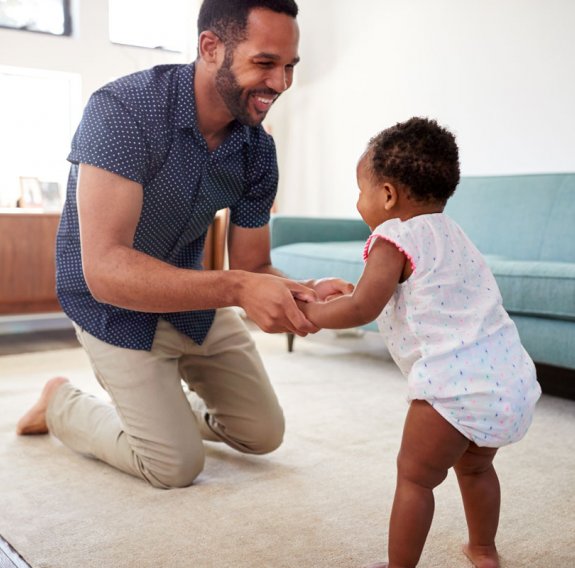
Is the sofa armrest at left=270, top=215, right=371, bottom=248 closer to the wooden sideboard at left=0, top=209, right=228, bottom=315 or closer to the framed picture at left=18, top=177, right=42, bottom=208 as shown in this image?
the wooden sideboard at left=0, top=209, right=228, bottom=315

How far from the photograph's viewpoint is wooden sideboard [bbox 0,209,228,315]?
345 cm

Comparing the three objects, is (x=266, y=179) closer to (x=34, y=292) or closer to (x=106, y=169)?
(x=106, y=169)

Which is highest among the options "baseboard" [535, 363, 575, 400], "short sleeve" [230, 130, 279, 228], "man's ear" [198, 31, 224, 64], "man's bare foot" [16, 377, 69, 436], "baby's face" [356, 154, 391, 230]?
"man's ear" [198, 31, 224, 64]

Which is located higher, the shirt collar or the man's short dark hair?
the man's short dark hair

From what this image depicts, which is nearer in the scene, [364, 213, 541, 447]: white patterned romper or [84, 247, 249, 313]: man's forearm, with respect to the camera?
[364, 213, 541, 447]: white patterned romper

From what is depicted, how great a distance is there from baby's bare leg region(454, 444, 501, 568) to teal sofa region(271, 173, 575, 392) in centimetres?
123

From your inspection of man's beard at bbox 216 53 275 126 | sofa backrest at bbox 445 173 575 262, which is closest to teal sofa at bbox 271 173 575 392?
sofa backrest at bbox 445 173 575 262

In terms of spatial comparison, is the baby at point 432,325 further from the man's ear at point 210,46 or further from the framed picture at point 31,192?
the framed picture at point 31,192

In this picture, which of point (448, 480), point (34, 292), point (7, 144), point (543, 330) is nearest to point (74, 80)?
point (7, 144)

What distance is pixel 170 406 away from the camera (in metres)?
1.77

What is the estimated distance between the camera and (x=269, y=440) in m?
1.91

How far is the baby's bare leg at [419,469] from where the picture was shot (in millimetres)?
1190

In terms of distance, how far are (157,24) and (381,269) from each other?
3.89 metres

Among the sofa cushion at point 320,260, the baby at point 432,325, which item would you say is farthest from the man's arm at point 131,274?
the sofa cushion at point 320,260
